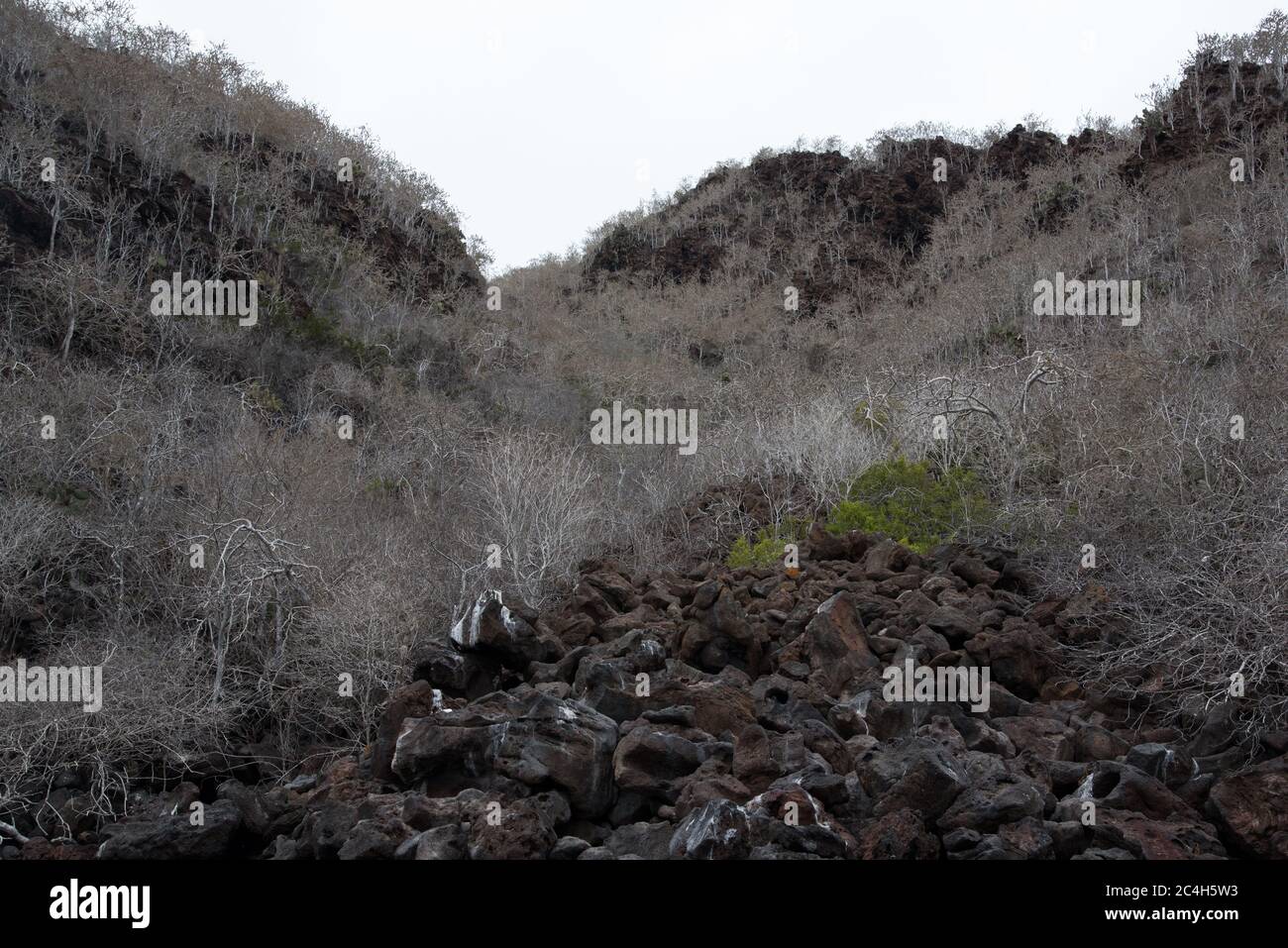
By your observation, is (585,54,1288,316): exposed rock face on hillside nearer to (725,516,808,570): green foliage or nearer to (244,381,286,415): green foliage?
(244,381,286,415): green foliage

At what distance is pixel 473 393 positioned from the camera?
24.6 metres

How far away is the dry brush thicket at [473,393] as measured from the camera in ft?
25.3

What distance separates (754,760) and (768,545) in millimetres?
5365

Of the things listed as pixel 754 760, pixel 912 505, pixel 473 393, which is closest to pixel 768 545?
pixel 912 505

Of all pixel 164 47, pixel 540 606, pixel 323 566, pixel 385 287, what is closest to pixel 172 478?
pixel 323 566

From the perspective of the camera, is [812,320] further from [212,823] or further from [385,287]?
[212,823]

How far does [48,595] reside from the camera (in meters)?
9.38

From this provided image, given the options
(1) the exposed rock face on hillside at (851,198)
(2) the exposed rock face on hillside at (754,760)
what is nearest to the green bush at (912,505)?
(2) the exposed rock face on hillside at (754,760)

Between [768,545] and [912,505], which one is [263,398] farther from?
[912,505]

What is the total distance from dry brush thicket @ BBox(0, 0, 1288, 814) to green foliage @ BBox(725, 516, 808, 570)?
86 cm

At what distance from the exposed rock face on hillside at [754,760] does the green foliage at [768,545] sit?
6.57 feet

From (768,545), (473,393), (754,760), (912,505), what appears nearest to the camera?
(754,760)

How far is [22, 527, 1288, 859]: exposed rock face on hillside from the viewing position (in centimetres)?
454

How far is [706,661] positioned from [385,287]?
22.9 meters
